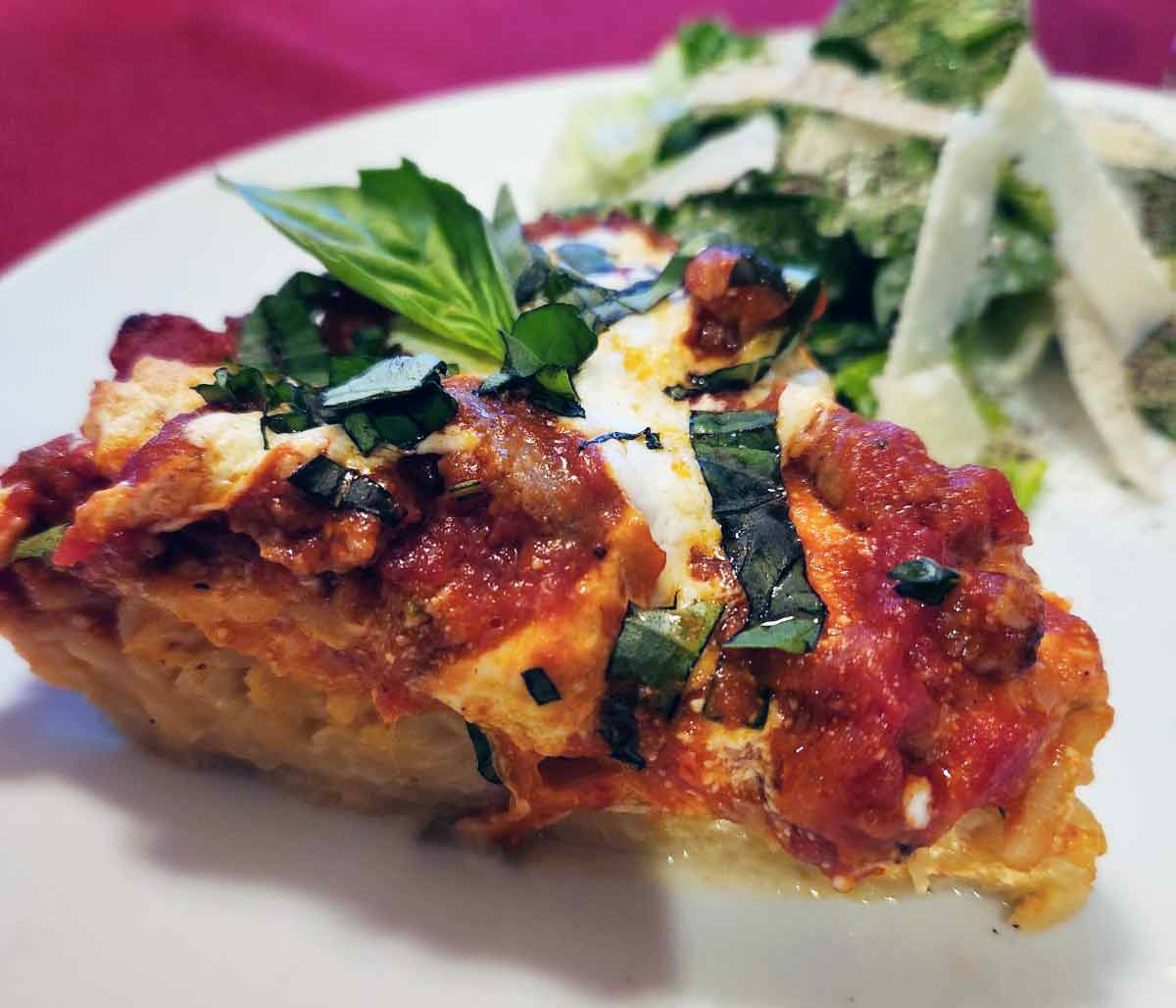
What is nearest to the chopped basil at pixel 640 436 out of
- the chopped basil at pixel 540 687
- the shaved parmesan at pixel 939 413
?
the chopped basil at pixel 540 687

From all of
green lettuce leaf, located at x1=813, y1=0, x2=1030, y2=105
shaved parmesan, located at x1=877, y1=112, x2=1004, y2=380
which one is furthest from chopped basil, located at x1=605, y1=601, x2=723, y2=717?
green lettuce leaf, located at x1=813, y1=0, x2=1030, y2=105

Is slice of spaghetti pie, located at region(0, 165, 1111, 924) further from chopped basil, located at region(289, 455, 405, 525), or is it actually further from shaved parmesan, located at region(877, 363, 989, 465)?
shaved parmesan, located at region(877, 363, 989, 465)

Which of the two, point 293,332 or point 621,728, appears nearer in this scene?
point 621,728

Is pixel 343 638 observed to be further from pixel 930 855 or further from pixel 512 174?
pixel 512 174

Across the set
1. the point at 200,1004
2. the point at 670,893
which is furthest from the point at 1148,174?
the point at 200,1004

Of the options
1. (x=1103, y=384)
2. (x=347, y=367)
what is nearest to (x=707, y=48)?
(x=1103, y=384)

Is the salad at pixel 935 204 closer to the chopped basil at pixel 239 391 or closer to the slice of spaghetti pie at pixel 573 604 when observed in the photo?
the slice of spaghetti pie at pixel 573 604

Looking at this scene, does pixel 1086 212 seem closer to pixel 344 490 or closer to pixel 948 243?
pixel 948 243
